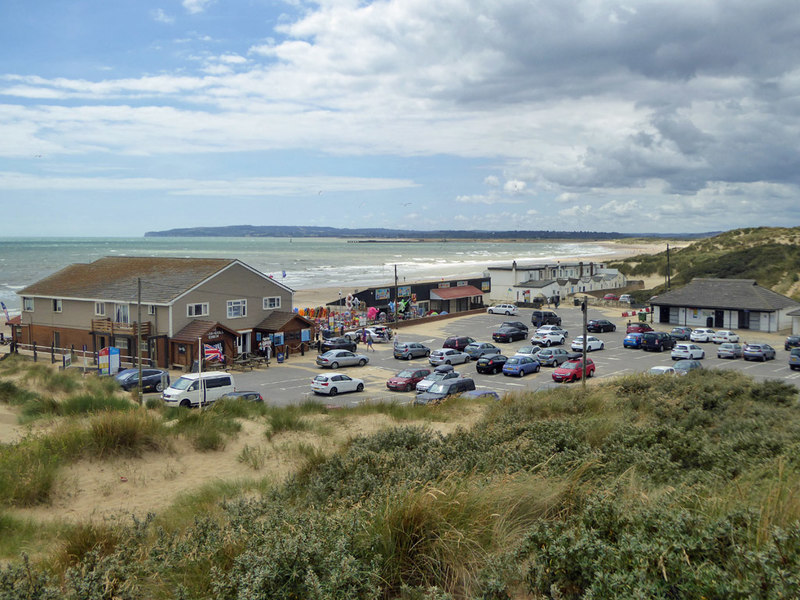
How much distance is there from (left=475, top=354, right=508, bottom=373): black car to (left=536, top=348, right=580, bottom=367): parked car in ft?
11.6

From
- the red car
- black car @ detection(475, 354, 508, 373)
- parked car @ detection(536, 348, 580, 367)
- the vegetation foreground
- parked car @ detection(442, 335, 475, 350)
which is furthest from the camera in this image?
parked car @ detection(442, 335, 475, 350)

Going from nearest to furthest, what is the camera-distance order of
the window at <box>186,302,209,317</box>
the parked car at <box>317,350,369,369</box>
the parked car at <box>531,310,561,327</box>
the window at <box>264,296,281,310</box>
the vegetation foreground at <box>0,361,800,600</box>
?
the vegetation foreground at <box>0,361,800,600</box>, the parked car at <box>317,350,369,369</box>, the window at <box>186,302,209,317</box>, the window at <box>264,296,281,310</box>, the parked car at <box>531,310,561,327</box>

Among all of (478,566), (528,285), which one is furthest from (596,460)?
(528,285)

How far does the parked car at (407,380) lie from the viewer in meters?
32.3

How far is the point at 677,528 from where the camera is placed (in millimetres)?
5160

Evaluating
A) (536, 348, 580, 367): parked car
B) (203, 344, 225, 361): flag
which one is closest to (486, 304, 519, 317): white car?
(536, 348, 580, 367): parked car

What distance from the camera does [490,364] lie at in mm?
37281

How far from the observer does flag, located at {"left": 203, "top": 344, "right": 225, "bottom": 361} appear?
3872 centimetres

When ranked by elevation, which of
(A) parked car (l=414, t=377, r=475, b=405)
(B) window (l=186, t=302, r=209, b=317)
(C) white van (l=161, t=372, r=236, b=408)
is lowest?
(A) parked car (l=414, t=377, r=475, b=405)

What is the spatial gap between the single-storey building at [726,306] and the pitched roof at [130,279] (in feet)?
129

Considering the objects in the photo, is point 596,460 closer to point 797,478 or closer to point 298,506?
point 797,478

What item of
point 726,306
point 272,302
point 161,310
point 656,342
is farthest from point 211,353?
point 726,306

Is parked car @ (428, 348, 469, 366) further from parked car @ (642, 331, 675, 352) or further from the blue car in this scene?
parked car @ (642, 331, 675, 352)

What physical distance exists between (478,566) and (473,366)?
114 ft
